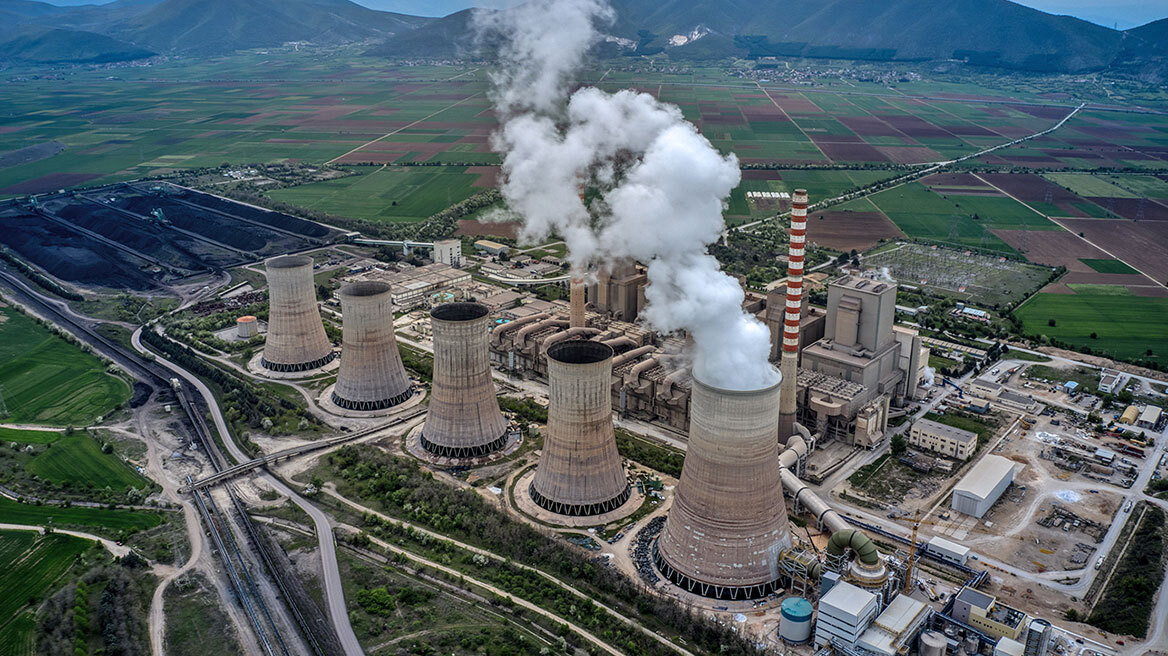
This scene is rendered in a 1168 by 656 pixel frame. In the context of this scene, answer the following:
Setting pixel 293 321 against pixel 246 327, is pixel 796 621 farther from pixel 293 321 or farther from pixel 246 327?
pixel 246 327

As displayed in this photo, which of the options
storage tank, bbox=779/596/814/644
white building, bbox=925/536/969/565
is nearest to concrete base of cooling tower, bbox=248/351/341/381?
storage tank, bbox=779/596/814/644

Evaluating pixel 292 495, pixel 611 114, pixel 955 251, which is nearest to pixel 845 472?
pixel 611 114

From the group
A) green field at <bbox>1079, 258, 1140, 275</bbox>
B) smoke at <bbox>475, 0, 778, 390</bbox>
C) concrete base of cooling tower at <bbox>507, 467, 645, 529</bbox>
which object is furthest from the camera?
green field at <bbox>1079, 258, 1140, 275</bbox>

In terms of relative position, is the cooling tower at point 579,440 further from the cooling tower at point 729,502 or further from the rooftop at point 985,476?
the rooftop at point 985,476

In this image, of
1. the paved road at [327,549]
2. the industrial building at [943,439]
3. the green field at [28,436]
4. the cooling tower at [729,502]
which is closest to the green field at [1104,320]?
the industrial building at [943,439]

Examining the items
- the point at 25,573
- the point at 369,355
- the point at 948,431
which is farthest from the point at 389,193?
the point at 948,431

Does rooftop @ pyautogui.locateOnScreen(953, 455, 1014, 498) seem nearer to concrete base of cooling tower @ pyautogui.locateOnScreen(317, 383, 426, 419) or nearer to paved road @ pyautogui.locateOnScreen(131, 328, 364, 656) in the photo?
paved road @ pyautogui.locateOnScreen(131, 328, 364, 656)

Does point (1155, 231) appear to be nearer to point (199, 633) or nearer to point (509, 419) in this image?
point (509, 419)
